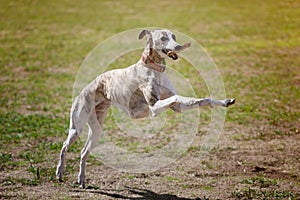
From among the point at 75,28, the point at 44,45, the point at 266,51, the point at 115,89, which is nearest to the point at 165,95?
the point at 115,89

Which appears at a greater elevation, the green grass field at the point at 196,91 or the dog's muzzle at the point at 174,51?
the dog's muzzle at the point at 174,51

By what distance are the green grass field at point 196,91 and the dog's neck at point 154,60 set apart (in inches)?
68.7

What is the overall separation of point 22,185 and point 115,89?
1917mm

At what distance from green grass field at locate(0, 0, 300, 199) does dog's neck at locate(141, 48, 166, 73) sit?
68.7 inches

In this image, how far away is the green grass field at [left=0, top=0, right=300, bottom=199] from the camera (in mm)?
7625

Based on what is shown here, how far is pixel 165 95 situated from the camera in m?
6.73

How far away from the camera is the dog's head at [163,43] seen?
6.43 metres

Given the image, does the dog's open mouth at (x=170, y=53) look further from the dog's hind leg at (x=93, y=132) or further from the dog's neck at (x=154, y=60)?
the dog's hind leg at (x=93, y=132)

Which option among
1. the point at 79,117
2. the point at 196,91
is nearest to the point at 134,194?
the point at 79,117

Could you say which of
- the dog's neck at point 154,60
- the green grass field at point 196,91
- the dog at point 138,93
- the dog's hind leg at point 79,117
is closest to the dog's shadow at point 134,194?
the green grass field at point 196,91

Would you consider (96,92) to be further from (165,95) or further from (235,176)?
(235,176)

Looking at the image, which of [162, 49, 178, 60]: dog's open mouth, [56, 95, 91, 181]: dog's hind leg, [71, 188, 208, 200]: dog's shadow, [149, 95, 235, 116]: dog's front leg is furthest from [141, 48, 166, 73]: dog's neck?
[71, 188, 208, 200]: dog's shadow

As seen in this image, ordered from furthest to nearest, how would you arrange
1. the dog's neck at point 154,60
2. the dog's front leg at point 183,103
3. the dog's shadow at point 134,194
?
the dog's shadow at point 134,194, the dog's neck at point 154,60, the dog's front leg at point 183,103

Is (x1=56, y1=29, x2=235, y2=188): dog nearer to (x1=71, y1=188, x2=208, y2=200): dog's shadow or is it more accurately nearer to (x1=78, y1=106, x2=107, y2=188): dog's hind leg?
(x1=78, y1=106, x2=107, y2=188): dog's hind leg
